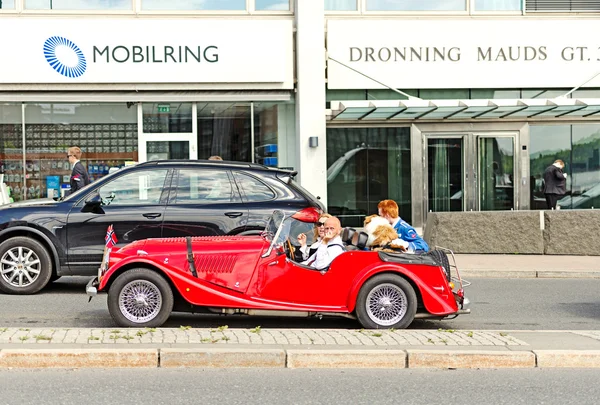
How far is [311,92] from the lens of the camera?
806 inches

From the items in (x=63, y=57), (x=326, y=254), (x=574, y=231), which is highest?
(x=63, y=57)

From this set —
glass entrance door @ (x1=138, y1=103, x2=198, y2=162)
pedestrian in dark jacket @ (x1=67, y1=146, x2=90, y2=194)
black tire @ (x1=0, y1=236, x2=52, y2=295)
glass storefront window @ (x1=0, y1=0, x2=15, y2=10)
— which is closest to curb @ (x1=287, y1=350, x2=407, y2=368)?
black tire @ (x1=0, y1=236, x2=52, y2=295)

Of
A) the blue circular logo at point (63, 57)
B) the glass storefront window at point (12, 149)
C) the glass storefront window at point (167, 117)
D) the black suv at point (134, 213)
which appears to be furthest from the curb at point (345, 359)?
the glass storefront window at point (12, 149)

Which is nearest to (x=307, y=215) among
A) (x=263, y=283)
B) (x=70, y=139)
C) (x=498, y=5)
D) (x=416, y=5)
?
(x=263, y=283)

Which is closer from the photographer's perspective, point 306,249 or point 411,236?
point 306,249

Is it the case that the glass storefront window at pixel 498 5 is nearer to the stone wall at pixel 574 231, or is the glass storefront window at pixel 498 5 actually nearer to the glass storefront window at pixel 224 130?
the glass storefront window at pixel 224 130

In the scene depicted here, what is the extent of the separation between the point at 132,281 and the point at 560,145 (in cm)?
1612

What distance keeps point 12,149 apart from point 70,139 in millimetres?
1398

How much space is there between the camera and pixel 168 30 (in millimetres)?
19938

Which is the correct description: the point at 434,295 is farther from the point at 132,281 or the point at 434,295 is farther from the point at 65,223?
the point at 65,223

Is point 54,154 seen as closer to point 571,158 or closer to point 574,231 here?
point 574,231

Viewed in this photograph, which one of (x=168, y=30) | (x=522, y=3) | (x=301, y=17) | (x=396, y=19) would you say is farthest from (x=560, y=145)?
(x=168, y=30)

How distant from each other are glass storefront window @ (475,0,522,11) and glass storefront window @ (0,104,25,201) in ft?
38.6

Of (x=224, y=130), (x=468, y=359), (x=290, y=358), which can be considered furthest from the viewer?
(x=224, y=130)
